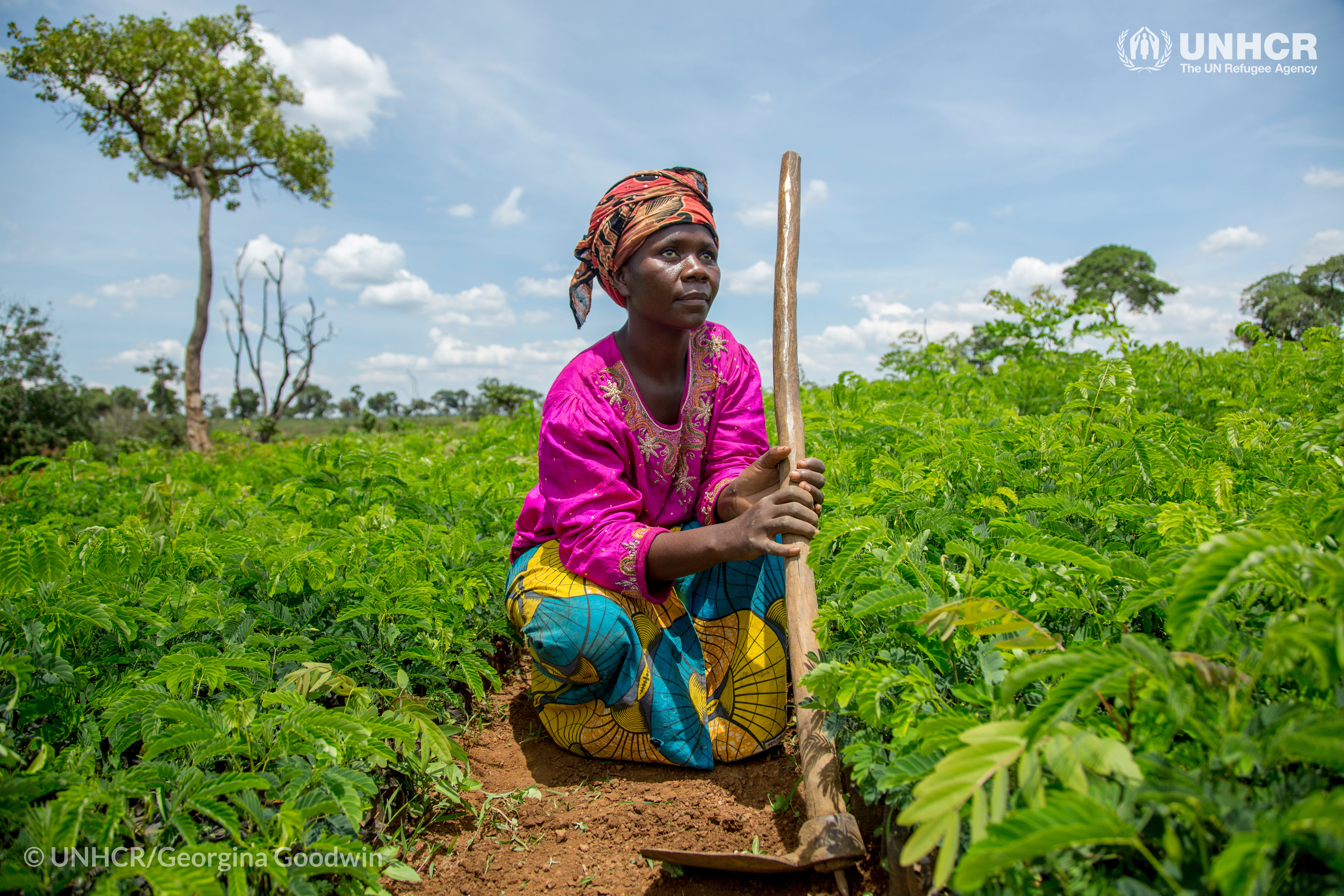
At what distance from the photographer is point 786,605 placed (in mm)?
2145

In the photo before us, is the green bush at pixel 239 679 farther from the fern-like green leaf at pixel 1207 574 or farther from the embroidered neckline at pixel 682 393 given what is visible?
the fern-like green leaf at pixel 1207 574

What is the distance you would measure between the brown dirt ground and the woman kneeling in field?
96 millimetres

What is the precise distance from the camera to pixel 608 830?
81.4 inches

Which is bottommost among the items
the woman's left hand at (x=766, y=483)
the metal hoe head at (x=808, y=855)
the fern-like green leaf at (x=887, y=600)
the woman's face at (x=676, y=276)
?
the metal hoe head at (x=808, y=855)

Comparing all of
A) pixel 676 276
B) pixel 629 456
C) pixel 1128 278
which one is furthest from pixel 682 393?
pixel 1128 278

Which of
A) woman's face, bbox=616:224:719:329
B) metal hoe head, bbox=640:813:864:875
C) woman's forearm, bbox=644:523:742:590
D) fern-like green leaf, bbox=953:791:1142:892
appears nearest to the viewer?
fern-like green leaf, bbox=953:791:1142:892

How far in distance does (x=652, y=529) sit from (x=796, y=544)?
47 cm

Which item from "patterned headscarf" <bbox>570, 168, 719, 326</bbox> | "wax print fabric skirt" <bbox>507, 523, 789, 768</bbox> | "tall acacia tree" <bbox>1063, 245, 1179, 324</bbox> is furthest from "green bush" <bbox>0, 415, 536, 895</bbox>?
"tall acacia tree" <bbox>1063, 245, 1179, 324</bbox>

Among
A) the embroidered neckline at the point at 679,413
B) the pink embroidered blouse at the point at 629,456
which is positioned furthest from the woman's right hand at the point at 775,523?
the embroidered neckline at the point at 679,413

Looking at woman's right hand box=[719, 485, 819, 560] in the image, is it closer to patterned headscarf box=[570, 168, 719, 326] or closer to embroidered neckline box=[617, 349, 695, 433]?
embroidered neckline box=[617, 349, 695, 433]

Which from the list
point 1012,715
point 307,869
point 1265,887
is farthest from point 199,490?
point 1265,887

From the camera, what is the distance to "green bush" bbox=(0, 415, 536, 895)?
1479 millimetres

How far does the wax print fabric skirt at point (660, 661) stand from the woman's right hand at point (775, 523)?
0.51 meters

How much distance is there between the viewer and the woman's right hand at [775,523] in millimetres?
1954
